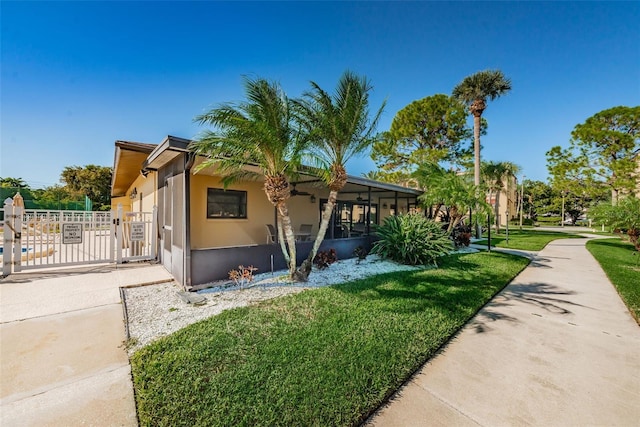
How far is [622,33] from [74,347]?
17.8 meters

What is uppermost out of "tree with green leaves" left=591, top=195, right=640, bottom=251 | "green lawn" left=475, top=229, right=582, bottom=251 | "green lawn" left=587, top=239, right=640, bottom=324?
"tree with green leaves" left=591, top=195, right=640, bottom=251

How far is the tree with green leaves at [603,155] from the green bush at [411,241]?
1937 cm

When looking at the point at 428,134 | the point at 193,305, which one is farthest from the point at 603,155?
the point at 193,305

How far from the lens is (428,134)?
75.2 ft

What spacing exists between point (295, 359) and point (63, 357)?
A: 9.43 ft

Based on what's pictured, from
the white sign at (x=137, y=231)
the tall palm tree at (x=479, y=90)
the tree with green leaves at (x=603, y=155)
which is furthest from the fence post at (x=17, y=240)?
the tree with green leaves at (x=603, y=155)

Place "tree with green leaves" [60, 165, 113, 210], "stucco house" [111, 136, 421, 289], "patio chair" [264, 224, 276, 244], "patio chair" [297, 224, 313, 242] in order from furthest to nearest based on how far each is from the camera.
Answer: "tree with green leaves" [60, 165, 113, 210] < "patio chair" [297, 224, 313, 242] < "patio chair" [264, 224, 276, 244] < "stucco house" [111, 136, 421, 289]

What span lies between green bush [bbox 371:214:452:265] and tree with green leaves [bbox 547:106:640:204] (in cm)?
1937

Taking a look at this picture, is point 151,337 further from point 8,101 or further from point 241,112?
point 8,101

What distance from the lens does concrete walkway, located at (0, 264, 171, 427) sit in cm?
235

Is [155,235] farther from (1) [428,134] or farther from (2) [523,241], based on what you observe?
(1) [428,134]

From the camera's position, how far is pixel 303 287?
601 centimetres

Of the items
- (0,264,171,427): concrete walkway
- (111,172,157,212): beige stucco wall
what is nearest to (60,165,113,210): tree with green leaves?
(111,172,157,212): beige stucco wall

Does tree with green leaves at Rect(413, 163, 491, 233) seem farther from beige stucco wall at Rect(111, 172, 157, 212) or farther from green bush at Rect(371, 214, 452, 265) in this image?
beige stucco wall at Rect(111, 172, 157, 212)
